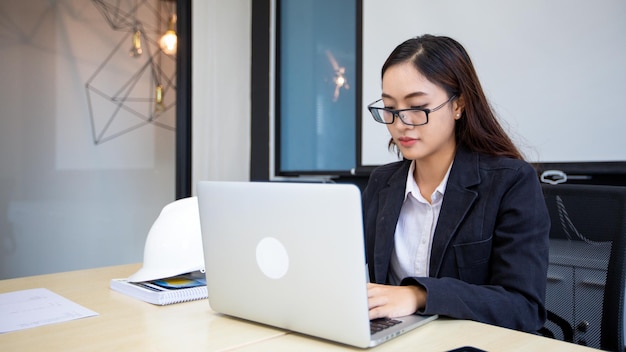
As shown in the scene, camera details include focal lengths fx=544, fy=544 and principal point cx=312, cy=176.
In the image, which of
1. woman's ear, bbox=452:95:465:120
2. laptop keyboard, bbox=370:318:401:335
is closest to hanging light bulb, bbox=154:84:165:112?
woman's ear, bbox=452:95:465:120

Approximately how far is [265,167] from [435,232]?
2.32m

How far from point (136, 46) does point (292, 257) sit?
2.80 m

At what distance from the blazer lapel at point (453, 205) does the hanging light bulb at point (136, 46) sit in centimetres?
255

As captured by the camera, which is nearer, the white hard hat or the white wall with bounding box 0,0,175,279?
the white hard hat

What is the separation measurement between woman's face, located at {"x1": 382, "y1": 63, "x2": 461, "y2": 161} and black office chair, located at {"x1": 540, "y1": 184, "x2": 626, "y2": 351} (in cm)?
32

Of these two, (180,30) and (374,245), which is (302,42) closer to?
(180,30)

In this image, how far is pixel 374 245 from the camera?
1.45m

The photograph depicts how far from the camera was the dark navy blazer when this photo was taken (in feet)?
3.42

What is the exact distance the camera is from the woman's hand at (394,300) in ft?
3.19

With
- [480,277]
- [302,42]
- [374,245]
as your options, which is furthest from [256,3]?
[480,277]

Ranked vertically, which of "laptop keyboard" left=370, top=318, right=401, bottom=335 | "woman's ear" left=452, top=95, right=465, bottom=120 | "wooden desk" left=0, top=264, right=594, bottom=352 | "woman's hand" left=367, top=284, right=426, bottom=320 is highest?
"woman's ear" left=452, top=95, right=465, bottom=120

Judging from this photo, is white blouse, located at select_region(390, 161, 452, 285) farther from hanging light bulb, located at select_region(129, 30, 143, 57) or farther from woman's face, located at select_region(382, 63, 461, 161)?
hanging light bulb, located at select_region(129, 30, 143, 57)

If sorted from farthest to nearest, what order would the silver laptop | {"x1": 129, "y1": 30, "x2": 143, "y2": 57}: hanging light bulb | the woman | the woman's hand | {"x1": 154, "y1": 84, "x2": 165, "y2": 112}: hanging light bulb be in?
{"x1": 154, "y1": 84, "x2": 165, "y2": 112}: hanging light bulb, {"x1": 129, "y1": 30, "x2": 143, "y2": 57}: hanging light bulb, the woman, the woman's hand, the silver laptop

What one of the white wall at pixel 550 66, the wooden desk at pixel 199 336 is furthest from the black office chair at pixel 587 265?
the white wall at pixel 550 66
